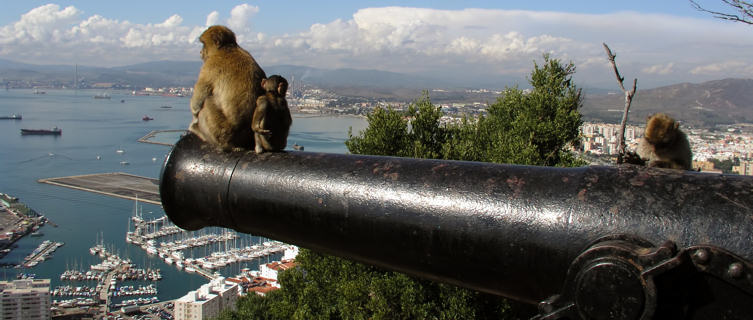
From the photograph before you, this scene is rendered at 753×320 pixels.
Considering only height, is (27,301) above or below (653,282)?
below

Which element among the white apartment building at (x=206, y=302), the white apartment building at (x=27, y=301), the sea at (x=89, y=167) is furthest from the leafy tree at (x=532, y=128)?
the white apartment building at (x=27, y=301)

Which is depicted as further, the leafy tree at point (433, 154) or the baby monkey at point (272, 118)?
the leafy tree at point (433, 154)

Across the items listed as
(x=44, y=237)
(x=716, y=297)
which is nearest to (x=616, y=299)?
(x=716, y=297)

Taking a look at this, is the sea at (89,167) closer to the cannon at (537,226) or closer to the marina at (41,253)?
the marina at (41,253)

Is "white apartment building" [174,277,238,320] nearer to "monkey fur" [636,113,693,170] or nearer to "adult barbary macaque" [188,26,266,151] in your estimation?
"adult barbary macaque" [188,26,266,151]

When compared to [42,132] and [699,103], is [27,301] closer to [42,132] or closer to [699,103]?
[699,103]

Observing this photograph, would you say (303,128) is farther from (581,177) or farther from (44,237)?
(581,177)

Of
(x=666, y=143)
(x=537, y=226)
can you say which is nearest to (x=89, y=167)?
(x=666, y=143)
